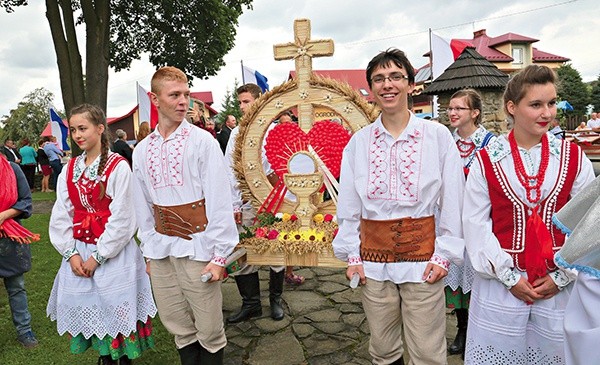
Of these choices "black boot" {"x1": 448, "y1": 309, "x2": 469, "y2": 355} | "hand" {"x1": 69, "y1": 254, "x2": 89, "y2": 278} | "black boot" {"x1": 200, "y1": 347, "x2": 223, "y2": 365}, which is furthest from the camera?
"black boot" {"x1": 448, "y1": 309, "x2": 469, "y2": 355}

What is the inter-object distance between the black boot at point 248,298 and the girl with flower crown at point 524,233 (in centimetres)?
245

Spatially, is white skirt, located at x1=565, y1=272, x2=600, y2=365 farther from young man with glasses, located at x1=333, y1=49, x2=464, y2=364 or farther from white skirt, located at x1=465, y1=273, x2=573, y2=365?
young man with glasses, located at x1=333, y1=49, x2=464, y2=364

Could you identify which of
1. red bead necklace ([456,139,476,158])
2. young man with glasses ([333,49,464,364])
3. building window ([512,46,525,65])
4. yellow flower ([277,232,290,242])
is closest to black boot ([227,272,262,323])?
yellow flower ([277,232,290,242])

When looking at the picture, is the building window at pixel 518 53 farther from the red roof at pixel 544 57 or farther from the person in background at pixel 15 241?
the person in background at pixel 15 241

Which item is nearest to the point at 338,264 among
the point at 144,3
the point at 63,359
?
the point at 63,359

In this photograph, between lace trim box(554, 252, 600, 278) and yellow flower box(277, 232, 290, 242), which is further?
yellow flower box(277, 232, 290, 242)

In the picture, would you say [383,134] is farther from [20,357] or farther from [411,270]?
[20,357]

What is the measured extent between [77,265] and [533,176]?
8.89 ft

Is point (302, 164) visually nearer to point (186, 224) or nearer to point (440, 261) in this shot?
point (186, 224)

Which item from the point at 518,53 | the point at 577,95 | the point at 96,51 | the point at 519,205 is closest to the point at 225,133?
the point at 96,51

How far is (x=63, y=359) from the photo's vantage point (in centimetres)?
366

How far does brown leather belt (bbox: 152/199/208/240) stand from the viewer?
274cm

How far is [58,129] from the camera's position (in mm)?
15008

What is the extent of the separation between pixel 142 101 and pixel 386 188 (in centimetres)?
816
